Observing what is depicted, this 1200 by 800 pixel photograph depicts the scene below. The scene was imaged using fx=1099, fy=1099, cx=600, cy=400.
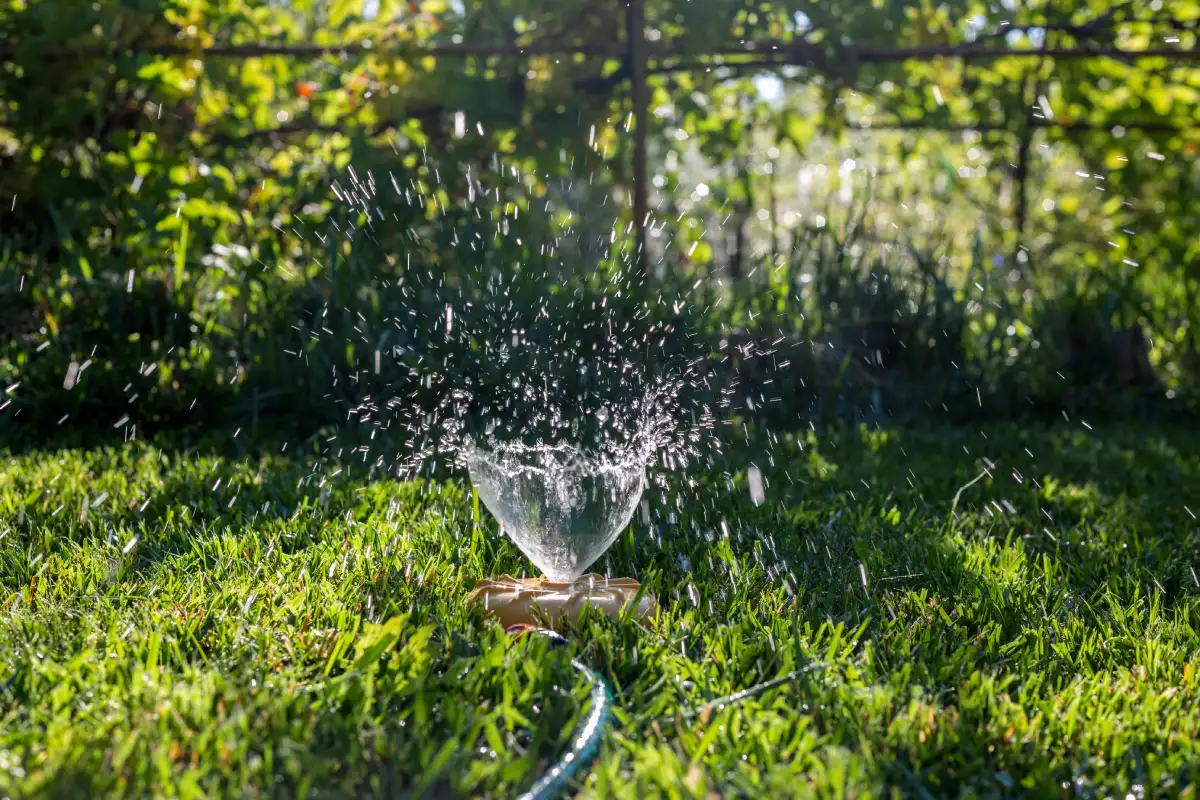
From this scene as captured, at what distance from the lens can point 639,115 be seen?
4.26 m

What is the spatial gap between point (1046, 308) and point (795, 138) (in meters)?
1.61

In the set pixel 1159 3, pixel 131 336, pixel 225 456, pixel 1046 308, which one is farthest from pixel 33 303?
pixel 1159 3

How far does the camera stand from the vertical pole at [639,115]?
4.25m

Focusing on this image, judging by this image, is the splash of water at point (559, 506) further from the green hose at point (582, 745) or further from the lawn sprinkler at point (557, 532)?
the green hose at point (582, 745)

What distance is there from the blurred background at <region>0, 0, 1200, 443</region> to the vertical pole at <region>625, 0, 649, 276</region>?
0.05 ft

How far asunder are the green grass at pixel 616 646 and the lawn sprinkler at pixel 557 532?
80 mm

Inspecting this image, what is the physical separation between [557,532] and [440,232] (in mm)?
2542

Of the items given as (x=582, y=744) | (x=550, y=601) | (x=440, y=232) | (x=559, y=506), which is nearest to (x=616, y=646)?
(x=550, y=601)

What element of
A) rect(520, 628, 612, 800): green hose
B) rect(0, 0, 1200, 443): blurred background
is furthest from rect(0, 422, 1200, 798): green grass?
rect(0, 0, 1200, 443): blurred background

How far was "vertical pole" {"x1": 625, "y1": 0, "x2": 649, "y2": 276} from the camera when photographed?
4.25 metres

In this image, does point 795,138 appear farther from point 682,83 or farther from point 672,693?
point 672,693

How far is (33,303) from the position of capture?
13.3 ft

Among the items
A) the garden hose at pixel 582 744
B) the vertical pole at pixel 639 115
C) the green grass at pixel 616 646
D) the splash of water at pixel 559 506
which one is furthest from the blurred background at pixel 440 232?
the garden hose at pixel 582 744

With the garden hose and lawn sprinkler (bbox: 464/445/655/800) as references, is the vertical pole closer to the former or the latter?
lawn sprinkler (bbox: 464/445/655/800)
